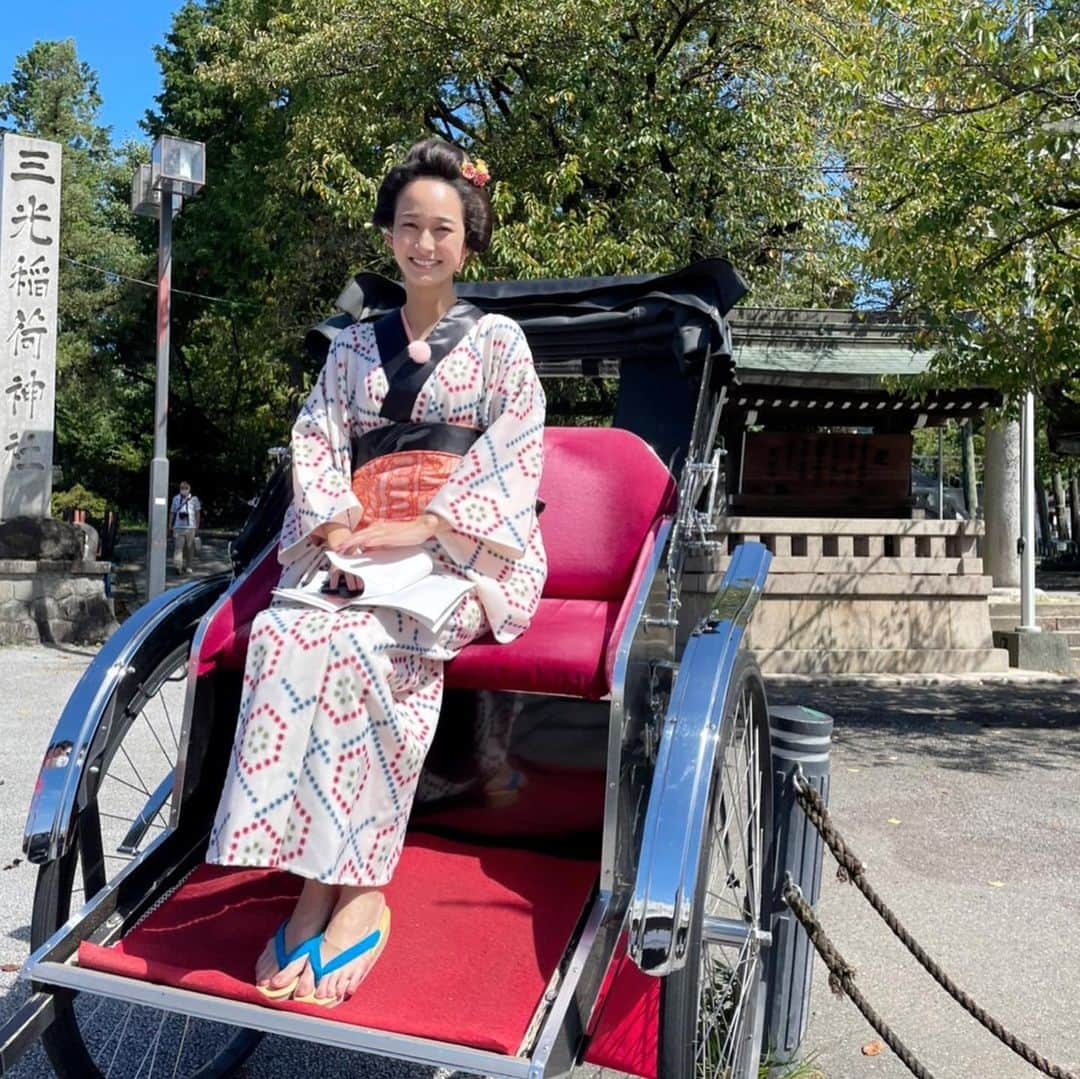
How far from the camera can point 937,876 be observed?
13.3 feet

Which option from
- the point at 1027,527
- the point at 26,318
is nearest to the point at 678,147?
the point at 1027,527

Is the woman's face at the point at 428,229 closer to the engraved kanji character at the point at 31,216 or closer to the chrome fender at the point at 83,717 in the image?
the chrome fender at the point at 83,717

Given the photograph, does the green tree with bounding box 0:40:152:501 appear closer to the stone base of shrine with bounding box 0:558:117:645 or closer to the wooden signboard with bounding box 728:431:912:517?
the stone base of shrine with bounding box 0:558:117:645

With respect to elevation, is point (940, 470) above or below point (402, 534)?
above

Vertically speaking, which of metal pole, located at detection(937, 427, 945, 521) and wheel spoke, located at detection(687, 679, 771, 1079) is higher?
metal pole, located at detection(937, 427, 945, 521)

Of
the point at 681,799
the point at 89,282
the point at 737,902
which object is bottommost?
the point at 737,902

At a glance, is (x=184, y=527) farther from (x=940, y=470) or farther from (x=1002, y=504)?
Result: (x=1002, y=504)

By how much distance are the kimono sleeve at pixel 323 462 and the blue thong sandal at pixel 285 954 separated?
797mm

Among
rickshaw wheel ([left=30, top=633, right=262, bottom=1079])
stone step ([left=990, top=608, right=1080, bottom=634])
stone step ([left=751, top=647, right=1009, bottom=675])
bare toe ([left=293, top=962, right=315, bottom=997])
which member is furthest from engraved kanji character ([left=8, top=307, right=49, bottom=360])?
stone step ([left=990, top=608, right=1080, bottom=634])

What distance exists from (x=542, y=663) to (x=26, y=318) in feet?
30.6

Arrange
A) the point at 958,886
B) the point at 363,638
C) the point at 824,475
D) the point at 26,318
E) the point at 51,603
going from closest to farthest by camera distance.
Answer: the point at 363,638 < the point at 958,886 < the point at 51,603 < the point at 26,318 < the point at 824,475

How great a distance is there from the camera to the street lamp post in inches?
307

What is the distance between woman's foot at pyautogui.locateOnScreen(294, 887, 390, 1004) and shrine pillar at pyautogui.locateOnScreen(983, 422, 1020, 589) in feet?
40.5

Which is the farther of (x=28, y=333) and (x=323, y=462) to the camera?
(x=28, y=333)
